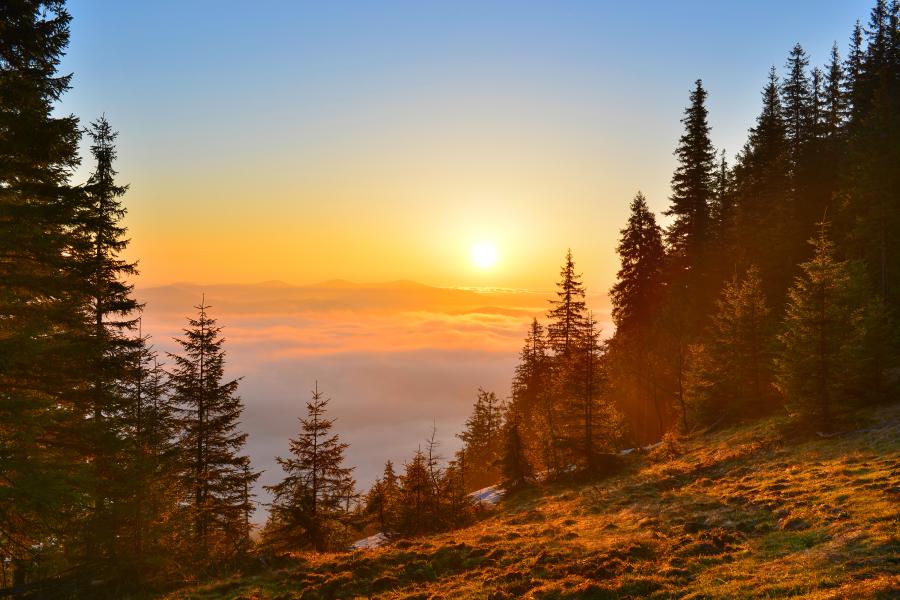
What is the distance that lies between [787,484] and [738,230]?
38.3 meters

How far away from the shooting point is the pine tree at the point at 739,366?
37469 mm

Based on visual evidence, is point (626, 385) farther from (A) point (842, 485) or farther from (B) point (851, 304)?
(A) point (842, 485)

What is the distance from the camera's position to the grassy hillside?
510 inches

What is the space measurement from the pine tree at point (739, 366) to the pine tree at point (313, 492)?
1111 inches

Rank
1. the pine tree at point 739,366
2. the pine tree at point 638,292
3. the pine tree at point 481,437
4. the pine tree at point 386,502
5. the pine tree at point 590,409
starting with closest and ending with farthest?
the pine tree at point 386,502 → the pine tree at point 590,409 → the pine tree at point 739,366 → the pine tree at point 638,292 → the pine tree at point 481,437

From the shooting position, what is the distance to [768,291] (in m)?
46.7

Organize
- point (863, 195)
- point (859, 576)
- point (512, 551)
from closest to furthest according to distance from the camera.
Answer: point (859, 576) < point (512, 551) < point (863, 195)

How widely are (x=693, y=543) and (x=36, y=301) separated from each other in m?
24.7

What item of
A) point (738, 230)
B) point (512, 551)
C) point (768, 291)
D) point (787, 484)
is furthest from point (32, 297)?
point (738, 230)

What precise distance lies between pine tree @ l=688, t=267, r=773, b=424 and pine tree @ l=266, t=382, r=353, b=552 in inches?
1111

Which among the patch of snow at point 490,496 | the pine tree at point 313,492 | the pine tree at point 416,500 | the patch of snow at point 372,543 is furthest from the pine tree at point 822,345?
the pine tree at point 313,492

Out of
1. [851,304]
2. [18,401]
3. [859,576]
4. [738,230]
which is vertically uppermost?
[738,230]

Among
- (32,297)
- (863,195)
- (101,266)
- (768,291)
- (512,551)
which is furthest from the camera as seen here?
(768,291)

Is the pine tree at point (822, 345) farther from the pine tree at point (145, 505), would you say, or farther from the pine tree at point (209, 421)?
the pine tree at point (209, 421)
